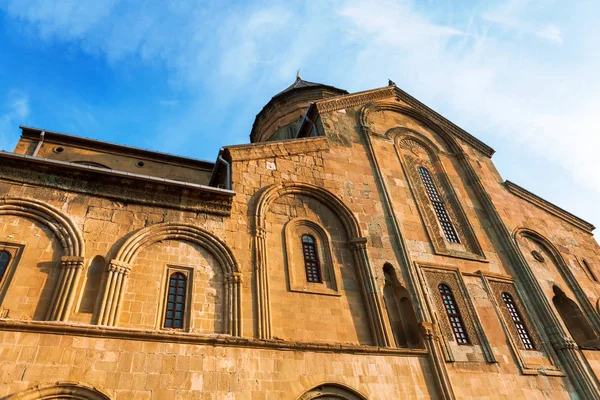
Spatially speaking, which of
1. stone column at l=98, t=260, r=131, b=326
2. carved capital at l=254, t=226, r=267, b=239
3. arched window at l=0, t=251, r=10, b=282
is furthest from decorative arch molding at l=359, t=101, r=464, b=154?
arched window at l=0, t=251, r=10, b=282

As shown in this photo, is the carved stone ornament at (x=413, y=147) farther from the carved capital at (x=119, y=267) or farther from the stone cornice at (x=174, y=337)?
the carved capital at (x=119, y=267)

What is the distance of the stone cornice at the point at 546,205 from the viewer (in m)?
14.9

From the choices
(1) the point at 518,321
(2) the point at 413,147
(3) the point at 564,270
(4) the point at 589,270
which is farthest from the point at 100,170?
(4) the point at 589,270

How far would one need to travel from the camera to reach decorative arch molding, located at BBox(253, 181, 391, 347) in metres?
8.04

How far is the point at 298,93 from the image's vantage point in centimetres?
2086

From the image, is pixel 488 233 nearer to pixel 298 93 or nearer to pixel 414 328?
pixel 414 328

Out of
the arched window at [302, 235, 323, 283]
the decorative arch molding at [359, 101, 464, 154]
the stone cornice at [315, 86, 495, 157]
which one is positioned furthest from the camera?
the decorative arch molding at [359, 101, 464, 154]

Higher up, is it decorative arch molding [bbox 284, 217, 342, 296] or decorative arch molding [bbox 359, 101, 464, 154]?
decorative arch molding [bbox 359, 101, 464, 154]

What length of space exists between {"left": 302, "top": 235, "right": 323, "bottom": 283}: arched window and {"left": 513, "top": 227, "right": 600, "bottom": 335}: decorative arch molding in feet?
24.8

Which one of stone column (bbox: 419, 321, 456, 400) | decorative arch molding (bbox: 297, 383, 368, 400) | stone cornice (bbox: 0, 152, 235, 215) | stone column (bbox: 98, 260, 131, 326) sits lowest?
decorative arch molding (bbox: 297, 383, 368, 400)

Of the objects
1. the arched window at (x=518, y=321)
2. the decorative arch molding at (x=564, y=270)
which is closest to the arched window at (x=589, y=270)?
the decorative arch molding at (x=564, y=270)

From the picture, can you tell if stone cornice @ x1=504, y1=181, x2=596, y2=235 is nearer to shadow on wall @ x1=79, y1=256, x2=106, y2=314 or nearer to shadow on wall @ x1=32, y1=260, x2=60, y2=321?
shadow on wall @ x1=79, y1=256, x2=106, y2=314

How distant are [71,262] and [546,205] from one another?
16.1 m

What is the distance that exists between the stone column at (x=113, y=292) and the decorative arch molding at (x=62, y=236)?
1.69ft
